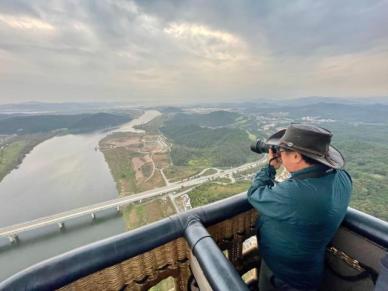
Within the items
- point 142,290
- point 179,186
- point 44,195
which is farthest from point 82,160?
point 142,290

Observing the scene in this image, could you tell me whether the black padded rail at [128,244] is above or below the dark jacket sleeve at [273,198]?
below

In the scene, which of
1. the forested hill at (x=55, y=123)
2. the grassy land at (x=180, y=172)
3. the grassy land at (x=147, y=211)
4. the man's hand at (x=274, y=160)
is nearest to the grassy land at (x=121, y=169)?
the grassy land at (x=147, y=211)

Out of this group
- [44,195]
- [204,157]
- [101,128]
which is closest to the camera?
[44,195]

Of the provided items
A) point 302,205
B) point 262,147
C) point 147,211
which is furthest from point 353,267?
point 147,211

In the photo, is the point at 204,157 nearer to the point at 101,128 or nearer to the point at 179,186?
the point at 179,186

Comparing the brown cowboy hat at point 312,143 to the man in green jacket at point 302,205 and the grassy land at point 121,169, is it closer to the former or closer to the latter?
the man in green jacket at point 302,205

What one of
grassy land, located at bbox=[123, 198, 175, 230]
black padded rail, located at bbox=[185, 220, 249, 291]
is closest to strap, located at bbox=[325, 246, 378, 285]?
black padded rail, located at bbox=[185, 220, 249, 291]

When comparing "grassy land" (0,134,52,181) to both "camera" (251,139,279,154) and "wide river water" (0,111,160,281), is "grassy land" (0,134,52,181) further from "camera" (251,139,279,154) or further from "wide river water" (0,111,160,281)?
"camera" (251,139,279,154)
